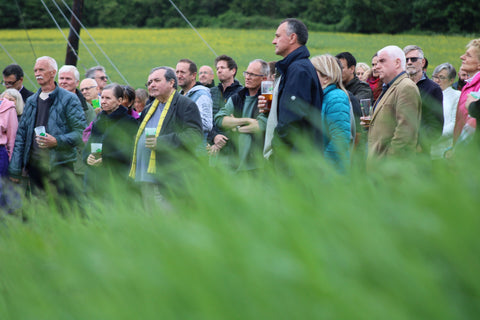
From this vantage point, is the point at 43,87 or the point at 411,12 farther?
the point at 411,12

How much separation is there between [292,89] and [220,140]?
2.06 metres

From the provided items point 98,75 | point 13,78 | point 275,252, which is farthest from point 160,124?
point 275,252

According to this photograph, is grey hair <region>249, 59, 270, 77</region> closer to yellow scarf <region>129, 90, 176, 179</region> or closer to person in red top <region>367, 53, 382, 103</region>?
yellow scarf <region>129, 90, 176, 179</region>

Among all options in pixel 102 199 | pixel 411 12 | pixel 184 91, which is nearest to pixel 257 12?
pixel 411 12

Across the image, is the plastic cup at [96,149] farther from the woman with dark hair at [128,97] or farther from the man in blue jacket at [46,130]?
the woman with dark hair at [128,97]

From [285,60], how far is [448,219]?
370 centimetres

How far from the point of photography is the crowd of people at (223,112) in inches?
185

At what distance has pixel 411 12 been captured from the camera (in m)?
36.4

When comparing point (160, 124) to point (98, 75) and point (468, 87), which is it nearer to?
point (468, 87)

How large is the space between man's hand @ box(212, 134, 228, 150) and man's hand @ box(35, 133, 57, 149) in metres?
1.67

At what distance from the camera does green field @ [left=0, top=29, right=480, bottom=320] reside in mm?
1077

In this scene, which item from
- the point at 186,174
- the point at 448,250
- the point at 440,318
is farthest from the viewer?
the point at 186,174

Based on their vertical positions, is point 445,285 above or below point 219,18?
above

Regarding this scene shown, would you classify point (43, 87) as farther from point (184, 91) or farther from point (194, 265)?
point (194, 265)
